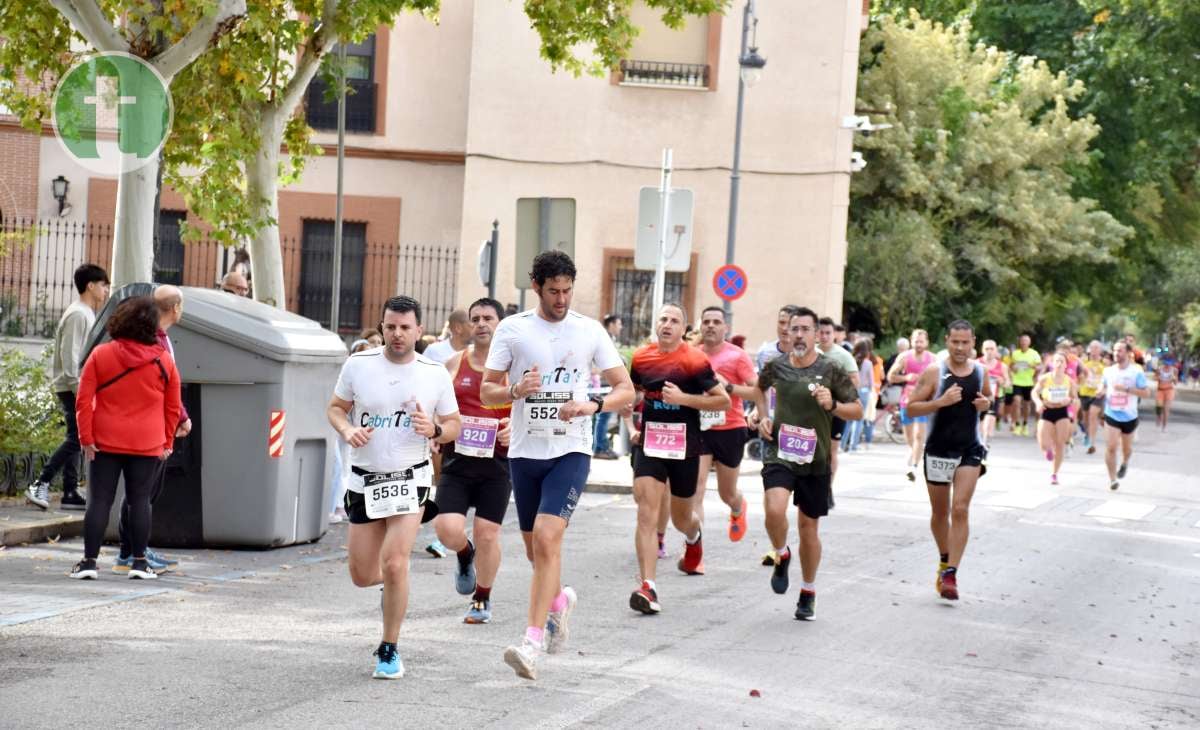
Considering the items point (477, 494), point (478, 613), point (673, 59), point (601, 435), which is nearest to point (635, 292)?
point (673, 59)

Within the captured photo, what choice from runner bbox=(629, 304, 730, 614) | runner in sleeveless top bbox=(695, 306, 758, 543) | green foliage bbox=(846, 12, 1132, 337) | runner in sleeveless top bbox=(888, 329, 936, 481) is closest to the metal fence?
green foliage bbox=(846, 12, 1132, 337)

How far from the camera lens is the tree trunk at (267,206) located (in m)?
18.3

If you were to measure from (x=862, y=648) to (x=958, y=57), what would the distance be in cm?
3369

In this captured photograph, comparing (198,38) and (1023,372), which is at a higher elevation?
(198,38)

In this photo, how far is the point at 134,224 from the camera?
15367mm

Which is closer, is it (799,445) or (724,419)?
(799,445)

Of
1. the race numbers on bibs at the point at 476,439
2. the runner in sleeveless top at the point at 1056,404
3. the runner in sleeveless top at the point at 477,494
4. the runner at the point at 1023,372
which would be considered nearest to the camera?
the runner in sleeveless top at the point at 477,494

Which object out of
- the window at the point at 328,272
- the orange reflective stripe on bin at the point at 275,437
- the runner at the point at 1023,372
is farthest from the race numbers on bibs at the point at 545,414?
the runner at the point at 1023,372

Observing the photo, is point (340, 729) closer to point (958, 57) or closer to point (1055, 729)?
point (1055, 729)

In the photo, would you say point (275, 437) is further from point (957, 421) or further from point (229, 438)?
point (957, 421)

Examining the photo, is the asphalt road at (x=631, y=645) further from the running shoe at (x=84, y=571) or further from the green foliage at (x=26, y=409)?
the green foliage at (x=26, y=409)

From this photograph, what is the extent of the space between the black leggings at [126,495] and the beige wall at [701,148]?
69.0 ft

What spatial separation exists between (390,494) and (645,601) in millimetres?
2558

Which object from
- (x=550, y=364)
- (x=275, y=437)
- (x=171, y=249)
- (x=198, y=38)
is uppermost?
(x=198, y=38)
